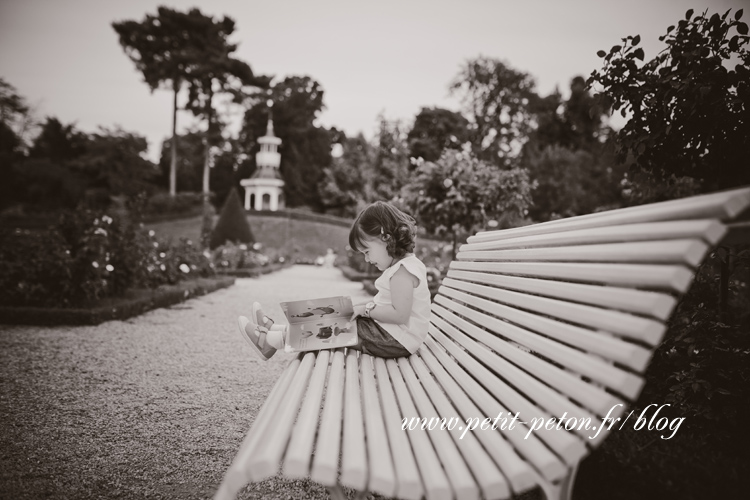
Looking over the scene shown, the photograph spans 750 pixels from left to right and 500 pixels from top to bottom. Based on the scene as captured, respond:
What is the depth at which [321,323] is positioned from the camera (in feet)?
8.63

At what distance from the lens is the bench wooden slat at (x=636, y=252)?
1188mm

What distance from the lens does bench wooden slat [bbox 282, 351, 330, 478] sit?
1.30m

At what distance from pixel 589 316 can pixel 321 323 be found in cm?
152

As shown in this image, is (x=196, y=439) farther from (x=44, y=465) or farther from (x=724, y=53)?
(x=724, y=53)

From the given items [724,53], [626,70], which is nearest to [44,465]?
[626,70]

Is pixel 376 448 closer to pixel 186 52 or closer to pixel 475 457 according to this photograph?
pixel 475 457

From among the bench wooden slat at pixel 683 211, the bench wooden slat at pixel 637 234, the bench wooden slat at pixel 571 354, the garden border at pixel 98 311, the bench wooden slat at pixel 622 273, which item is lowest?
the garden border at pixel 98 311

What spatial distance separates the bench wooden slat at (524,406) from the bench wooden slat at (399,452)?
15.9 inches

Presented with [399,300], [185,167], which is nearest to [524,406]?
[399,300]

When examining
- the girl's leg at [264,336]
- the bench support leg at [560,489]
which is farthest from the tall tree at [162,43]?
the bench support leg at [560,489]

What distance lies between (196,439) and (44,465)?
811 mm

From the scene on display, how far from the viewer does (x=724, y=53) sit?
8.80 feet

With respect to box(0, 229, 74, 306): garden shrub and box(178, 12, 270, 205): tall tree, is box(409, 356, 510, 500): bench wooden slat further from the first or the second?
box(178, 12, 270, 205): tall tree

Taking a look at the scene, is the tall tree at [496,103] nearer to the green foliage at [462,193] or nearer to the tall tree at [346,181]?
the tall tree at [346,181]
